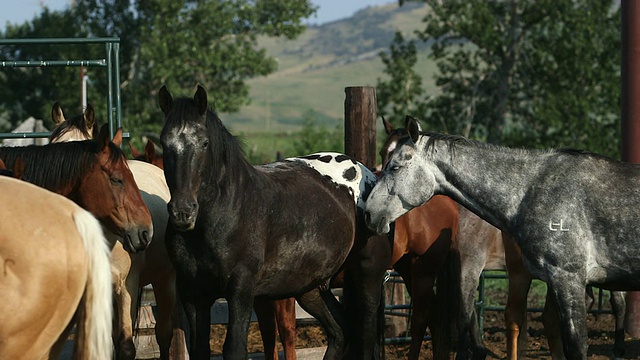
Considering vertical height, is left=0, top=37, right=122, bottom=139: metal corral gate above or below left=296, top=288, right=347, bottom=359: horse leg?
above

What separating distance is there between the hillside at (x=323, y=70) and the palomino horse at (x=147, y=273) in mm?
56853

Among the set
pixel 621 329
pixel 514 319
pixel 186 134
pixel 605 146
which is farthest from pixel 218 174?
pixel 605 146

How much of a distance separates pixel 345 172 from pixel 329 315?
1.04 meters

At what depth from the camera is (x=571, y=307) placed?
561 cm

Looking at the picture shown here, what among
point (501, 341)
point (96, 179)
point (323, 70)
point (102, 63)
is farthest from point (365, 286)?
point (323, 70)

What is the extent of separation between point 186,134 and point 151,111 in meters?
21.3

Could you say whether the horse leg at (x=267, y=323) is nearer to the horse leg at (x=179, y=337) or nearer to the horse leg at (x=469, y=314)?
the horse leg at (x=179, y=337)

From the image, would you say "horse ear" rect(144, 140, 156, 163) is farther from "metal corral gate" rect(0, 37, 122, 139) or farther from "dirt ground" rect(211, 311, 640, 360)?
"dirt ground" rect(211, 311, 640, 360)

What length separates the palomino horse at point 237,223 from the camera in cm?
514

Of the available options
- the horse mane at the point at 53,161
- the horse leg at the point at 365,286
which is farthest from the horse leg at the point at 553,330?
the horse mane at the point at 53,161

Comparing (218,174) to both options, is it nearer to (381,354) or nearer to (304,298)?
(304,298)

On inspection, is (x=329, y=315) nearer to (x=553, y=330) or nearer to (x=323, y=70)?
(x=553, y=330)

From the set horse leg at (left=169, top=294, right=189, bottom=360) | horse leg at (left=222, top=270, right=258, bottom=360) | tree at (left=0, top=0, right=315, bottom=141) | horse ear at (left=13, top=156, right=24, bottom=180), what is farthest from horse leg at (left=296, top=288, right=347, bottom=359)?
tree at (left=0, top=0, right=315, bottom=141)

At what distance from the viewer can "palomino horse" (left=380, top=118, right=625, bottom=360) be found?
7227 millimetres
